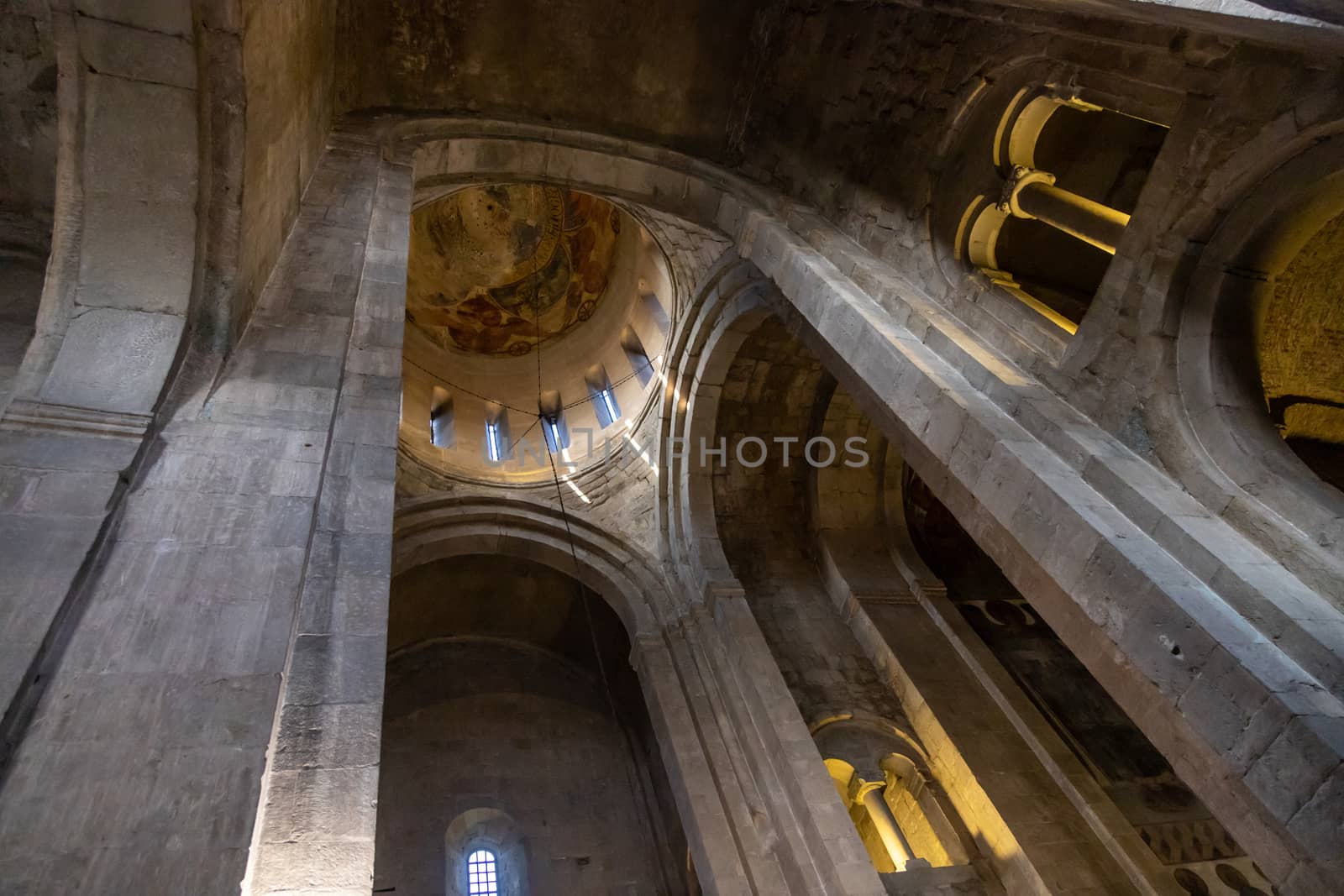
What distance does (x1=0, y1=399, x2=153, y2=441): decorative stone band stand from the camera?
129 inches

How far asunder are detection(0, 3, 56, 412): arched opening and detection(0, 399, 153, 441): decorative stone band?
118cm

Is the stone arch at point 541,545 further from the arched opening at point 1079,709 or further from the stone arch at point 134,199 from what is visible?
the stone arch at point 134,199

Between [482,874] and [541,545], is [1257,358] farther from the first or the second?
[482,874]

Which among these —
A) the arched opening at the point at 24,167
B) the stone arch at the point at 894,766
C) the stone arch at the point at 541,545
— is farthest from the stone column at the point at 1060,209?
the arched opening at the point at 24,167

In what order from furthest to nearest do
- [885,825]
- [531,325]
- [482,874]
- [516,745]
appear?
[531,325]
[516,745]
[482,874]
[885,825]

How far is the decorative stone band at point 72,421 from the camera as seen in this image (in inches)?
129

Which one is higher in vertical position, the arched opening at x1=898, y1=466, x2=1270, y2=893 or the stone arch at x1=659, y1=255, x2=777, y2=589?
the stone arch at x1=659, y1=255, x2=777, y2=589

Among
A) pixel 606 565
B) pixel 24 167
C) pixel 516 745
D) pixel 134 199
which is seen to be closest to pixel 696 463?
pixel 606 565

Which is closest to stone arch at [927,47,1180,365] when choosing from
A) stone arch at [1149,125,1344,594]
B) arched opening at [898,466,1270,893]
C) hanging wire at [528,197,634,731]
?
stone arch at [1149,125,1344,594]

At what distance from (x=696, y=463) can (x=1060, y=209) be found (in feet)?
17.5

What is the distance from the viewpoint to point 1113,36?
15.0 ft

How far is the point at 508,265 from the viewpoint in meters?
13.3

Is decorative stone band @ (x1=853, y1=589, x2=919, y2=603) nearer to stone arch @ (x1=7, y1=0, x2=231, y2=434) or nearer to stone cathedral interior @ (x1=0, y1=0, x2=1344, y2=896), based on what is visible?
stone cathedral interior @ (x1=0, y1=0, x2=1344, y2=896)

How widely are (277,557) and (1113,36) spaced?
17.2 feet
